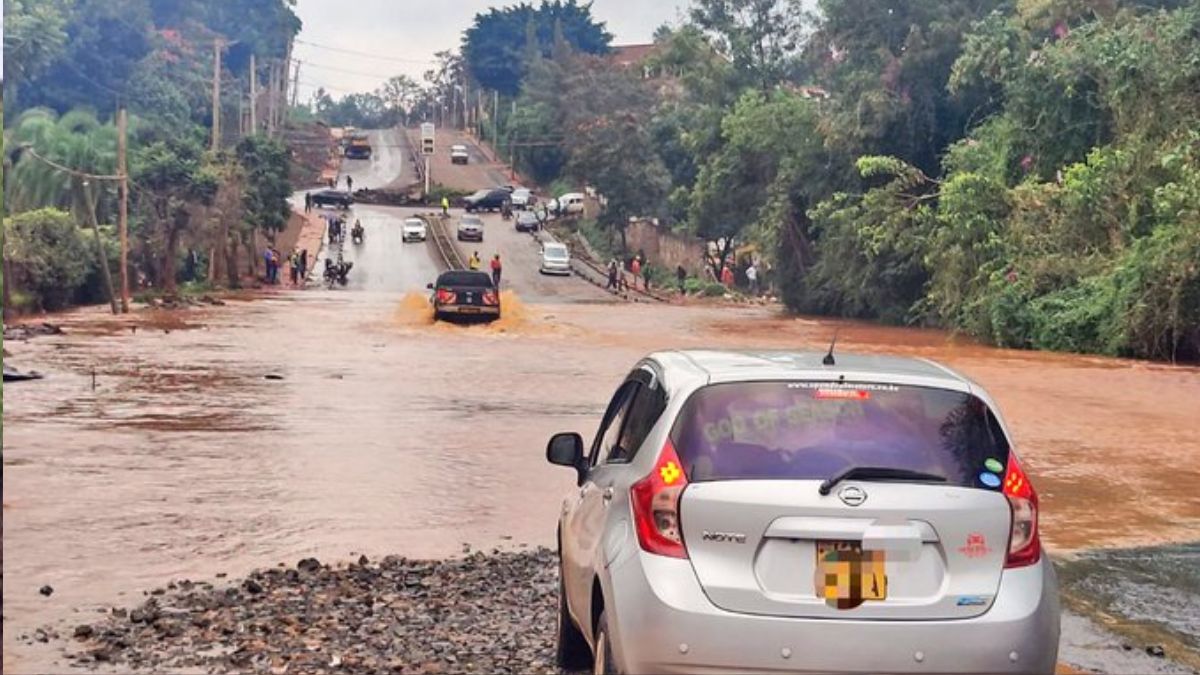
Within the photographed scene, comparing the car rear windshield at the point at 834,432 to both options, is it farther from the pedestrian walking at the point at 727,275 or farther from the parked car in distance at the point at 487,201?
the parked car in distance at the point at 487,201

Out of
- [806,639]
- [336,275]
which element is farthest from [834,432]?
[336,275]

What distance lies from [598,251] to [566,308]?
94.9 feet

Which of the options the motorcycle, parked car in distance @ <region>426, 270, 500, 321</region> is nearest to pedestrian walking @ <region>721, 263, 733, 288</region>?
the motorcycle

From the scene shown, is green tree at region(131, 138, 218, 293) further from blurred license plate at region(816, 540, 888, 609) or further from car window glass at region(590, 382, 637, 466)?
blurred license plate at region(816, 540, 888, 609)

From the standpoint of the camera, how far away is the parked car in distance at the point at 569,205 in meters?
87.0

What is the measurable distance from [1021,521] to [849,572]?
2.09ft

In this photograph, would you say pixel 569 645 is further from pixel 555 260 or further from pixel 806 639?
pixel 555 260

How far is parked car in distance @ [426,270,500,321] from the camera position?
132 ft

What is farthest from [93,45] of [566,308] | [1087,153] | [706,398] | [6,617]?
[706,398]

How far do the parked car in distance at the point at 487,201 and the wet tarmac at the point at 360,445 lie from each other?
4888 cm

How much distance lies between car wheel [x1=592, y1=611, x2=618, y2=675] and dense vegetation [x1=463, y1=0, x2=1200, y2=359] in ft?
91.7

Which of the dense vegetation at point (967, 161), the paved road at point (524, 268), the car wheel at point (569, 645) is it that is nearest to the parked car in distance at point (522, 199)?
the paved road at point (524, 268)

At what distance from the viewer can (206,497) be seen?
45.2 feet

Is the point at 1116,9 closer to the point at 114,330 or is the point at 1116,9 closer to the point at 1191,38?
the point at 1191,38
